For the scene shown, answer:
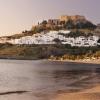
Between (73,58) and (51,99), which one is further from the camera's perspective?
(73,58)

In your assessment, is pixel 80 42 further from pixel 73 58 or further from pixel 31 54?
pixel 73 58

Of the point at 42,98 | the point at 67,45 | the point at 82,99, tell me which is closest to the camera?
the point at 82,99

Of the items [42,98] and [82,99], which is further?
[42,98]

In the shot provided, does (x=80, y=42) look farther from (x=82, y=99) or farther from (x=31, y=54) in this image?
(x=82, y=99)

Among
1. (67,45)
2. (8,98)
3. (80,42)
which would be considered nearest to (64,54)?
(67,45)

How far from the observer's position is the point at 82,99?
19.5 metres

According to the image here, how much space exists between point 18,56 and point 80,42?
135ft

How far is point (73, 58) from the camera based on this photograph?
15075 cm

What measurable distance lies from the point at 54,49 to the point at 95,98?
153 metres

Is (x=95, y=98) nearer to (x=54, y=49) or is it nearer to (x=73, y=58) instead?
(x=73, y=58)

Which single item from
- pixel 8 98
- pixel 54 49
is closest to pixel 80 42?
pixel 54 49

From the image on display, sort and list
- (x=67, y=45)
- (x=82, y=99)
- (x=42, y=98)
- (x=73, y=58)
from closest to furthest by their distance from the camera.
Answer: (x=82, y=99) < (x=42, y=98) < (x=73, y=58) < (x=67, y=45)

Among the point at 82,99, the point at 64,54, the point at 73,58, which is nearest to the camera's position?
the point at 82,99

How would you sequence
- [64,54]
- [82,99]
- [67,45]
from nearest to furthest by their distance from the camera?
1. [82,99]
2. [64,54]
3. [67,45]
